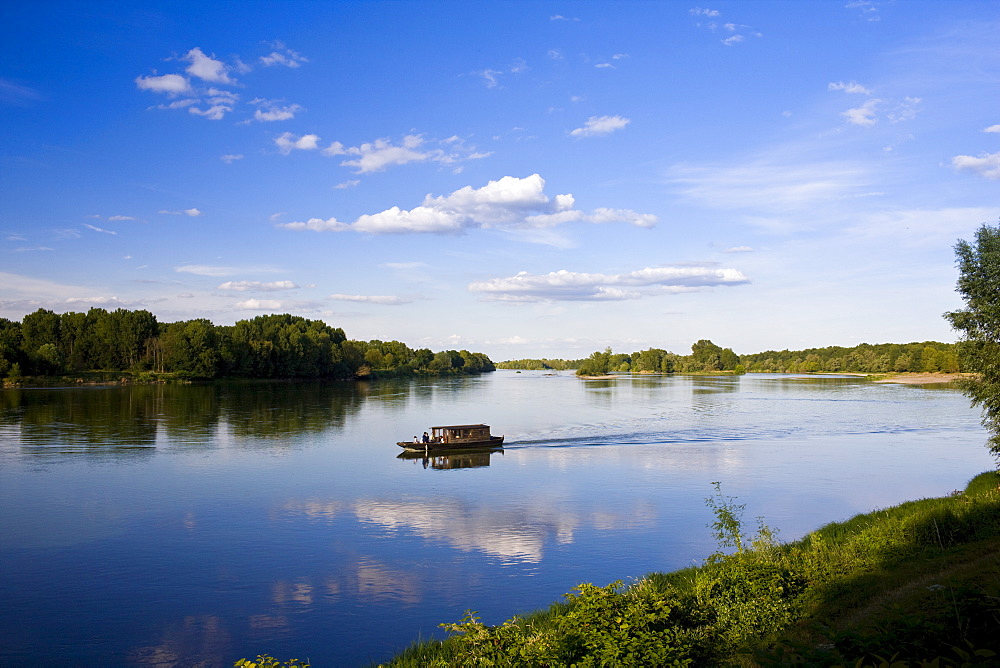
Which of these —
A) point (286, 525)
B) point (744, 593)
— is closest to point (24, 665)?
point (286, 525)

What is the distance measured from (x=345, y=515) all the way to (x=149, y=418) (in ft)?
123

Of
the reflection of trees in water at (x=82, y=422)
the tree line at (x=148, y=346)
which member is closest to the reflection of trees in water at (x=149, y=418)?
the reflection of trees in water at (x=82, y=422)

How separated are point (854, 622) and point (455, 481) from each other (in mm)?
24014

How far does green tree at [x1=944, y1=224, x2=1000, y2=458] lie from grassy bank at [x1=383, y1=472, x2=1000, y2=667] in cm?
1022

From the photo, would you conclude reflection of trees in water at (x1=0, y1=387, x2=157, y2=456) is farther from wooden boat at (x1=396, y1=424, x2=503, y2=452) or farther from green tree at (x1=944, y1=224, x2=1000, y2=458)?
green tree at (x1=944, y1=224, x2=1000, y2=458)

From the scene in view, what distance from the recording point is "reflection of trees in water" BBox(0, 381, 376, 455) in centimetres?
4072

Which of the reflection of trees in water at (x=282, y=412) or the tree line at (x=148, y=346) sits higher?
the tree line at (x=148, y=346)

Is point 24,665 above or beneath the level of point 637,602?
beneath

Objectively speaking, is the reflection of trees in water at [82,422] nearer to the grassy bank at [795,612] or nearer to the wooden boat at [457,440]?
the wooden boat at [457,440]

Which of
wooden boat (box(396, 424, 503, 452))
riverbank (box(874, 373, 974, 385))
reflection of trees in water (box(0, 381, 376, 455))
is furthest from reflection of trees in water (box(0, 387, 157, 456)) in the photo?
riverbank (box(874, 373, 974, 385))

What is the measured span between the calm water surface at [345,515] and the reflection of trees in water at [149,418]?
18.0 inches

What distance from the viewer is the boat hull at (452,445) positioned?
4077 centimetres

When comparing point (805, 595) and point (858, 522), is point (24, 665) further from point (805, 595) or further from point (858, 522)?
point (858, 522)

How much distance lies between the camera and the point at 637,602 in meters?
10.5
